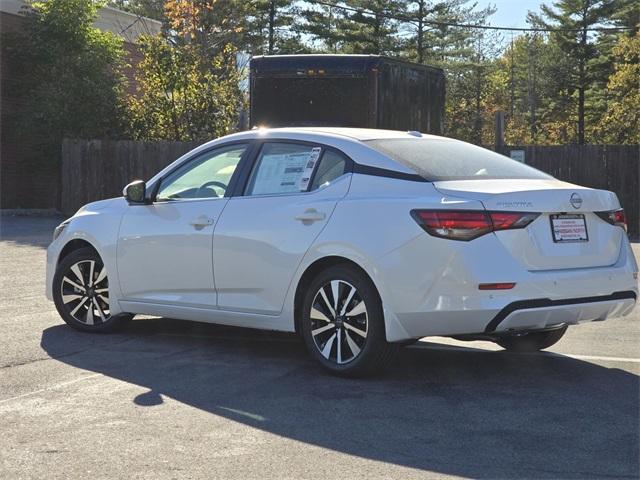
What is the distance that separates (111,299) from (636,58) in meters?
44.1

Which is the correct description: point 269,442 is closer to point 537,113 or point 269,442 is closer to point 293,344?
point 293,344

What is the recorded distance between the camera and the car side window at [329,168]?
644 cm

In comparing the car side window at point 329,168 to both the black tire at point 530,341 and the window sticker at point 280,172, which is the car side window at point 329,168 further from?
the black tire at point 530,341

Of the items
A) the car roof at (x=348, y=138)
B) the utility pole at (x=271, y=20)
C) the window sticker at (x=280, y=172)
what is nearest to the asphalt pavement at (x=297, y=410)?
the window sticker at (x=280, y=172)

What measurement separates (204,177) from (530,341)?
267 centimetres

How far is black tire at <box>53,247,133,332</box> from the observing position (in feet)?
25.6

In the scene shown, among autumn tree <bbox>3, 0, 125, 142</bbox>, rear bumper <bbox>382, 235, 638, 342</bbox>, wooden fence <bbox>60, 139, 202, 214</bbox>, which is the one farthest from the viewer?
autumn tree <bbox>3, 0, 125, 142</bbox>

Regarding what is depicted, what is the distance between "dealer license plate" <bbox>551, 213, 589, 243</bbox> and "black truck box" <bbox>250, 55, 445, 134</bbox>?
947 centimetres

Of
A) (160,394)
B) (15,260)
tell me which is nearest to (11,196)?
(15,260)

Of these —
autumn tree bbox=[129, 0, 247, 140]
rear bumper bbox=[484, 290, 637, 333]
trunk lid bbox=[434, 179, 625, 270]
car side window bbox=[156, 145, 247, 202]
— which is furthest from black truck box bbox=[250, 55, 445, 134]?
autumn tree bbox=[129, 0, 247, 140]

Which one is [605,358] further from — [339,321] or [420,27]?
[420,27]

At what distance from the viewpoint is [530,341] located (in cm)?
715

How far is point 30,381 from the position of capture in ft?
20.0

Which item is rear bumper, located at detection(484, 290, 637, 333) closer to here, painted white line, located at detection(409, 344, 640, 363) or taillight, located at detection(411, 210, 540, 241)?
taillight, located at detection(411, 210, 540, 241)
